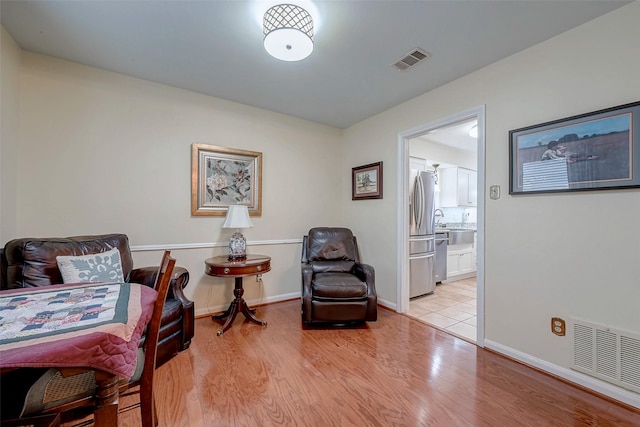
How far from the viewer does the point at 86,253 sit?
2006 mm

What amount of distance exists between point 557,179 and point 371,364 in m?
1.98

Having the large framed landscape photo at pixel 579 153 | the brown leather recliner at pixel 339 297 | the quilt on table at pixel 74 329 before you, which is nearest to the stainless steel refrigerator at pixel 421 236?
the brown leather recliner at pixel 339 297

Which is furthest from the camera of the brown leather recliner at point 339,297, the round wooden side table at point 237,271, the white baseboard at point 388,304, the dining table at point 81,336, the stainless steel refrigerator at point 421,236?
the stainless steel refrigerator at point 421,236

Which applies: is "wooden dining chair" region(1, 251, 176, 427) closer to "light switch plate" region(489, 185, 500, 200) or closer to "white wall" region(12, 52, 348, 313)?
"white wall" region(12, 52, 348, 313)

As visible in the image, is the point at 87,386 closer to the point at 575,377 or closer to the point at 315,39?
the point at 315,39

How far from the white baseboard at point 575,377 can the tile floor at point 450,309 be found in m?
0.28

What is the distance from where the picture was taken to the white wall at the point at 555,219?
5.34 feet

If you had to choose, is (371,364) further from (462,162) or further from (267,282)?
(462,162)

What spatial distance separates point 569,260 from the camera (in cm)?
184

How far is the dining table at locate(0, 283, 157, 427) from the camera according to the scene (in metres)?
0.73


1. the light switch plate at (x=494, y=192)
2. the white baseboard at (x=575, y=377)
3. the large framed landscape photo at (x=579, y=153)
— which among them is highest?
the large framed landscape photo at (x=579, y=153)

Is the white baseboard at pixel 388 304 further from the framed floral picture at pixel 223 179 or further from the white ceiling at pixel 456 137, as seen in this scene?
the white ceiling at pixel 456 137

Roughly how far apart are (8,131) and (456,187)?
5919mm

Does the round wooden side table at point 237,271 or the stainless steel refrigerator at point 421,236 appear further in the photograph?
the stainless steel refrigerator at point 421,236
